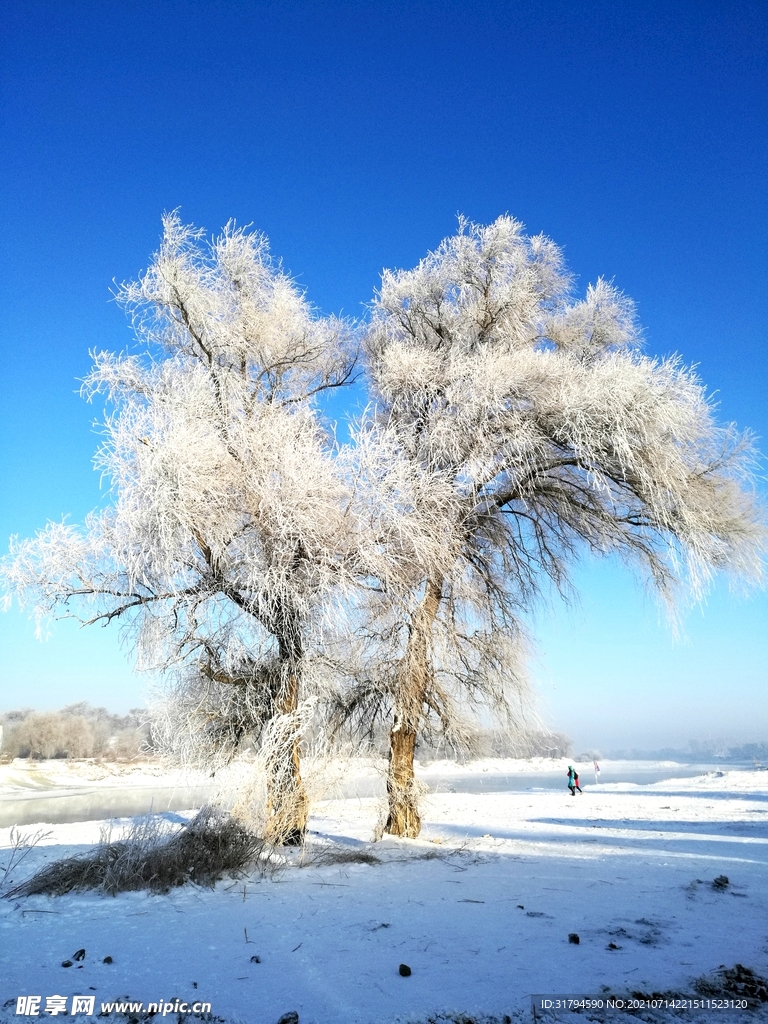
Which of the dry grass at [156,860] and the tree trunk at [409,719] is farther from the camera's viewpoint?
the tree trunk at [409,719]

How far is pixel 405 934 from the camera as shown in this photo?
407 cm

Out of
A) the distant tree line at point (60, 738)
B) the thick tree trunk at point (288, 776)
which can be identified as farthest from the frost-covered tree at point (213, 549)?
the distant tree line at point (60, 738)

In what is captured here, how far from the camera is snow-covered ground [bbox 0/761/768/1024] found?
9.98 ft

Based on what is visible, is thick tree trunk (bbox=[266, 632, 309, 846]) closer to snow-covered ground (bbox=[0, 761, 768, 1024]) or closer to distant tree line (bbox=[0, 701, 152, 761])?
snow-covered ground (bbox=[0, 761, 768, 1024])

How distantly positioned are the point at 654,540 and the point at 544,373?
307 cm

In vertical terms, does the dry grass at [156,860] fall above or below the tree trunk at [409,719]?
below

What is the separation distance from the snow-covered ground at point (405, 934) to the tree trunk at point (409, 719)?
1638 mm

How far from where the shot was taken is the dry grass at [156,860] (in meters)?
5.10

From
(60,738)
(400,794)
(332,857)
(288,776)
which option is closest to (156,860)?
(332,857)

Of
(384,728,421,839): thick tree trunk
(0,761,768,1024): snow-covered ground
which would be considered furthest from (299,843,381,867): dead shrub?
(384,728,421,839): thick tree trunk

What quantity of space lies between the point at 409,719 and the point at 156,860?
4334 mm

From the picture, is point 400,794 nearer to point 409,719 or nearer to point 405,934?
point 409,719

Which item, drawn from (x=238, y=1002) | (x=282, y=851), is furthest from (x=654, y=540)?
(x=238, y=1002)

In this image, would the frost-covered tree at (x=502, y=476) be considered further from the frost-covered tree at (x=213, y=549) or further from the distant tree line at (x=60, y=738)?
the distant tree line at (x=60, y=738)
